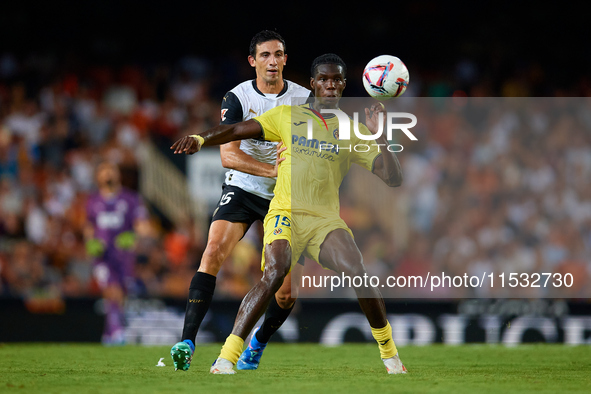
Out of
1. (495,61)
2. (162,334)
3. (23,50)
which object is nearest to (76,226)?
(162,334)

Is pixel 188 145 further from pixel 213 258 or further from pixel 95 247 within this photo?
pixel 95 247

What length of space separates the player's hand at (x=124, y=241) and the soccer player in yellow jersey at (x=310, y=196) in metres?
4.93

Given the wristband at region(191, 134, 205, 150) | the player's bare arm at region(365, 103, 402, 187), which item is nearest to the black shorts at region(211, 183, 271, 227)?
the wristband at region(191, 134, 205, 150)

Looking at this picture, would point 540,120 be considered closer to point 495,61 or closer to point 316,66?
point 495,61

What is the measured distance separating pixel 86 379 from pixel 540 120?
11076mm

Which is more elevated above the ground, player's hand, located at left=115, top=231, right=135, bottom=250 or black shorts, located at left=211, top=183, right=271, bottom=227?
player's hand, located at left=115, top=231, right=135, bottom=250

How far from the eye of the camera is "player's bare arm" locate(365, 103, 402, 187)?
5332 millimetres

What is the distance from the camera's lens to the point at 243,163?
6262 mm

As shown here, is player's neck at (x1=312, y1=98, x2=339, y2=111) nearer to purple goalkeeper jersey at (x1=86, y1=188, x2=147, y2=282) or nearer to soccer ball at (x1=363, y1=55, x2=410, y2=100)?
soccer ball at (x1=363, y1=55, x2=410, y2=100)

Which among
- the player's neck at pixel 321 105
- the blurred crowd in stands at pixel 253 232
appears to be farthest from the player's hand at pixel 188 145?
the blurred crowd in stands at pixel 253 232

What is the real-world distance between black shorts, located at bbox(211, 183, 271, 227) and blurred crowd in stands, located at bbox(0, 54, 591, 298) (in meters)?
4.43

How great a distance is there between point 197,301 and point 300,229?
3.44 feet

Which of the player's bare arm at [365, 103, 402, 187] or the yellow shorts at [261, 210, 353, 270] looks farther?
the yellow shorts at [261, 210, 353, 270]

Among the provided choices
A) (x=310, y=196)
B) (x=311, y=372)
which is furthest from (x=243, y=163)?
(x=311, y=372)
